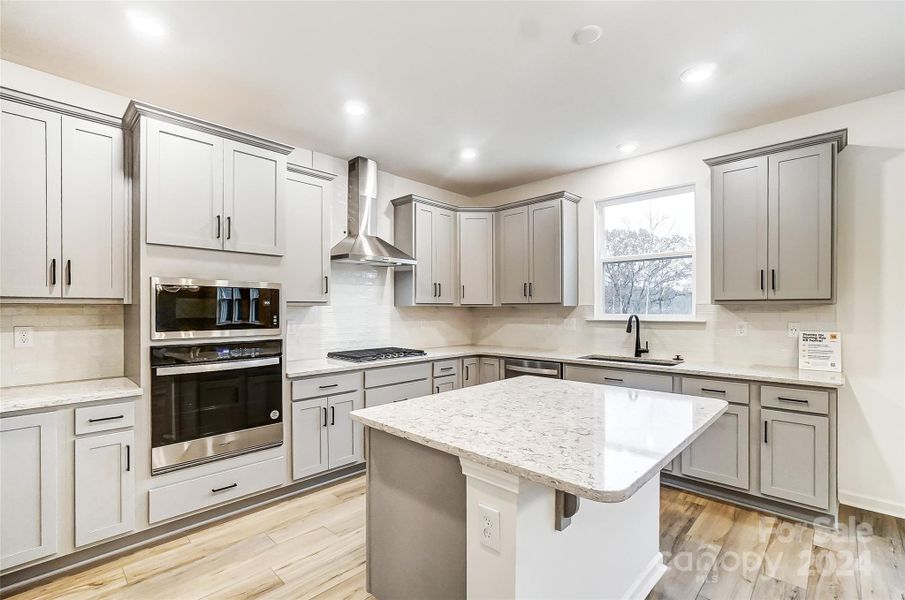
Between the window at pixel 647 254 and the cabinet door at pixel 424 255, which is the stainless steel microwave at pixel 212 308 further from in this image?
the window at pixel 647 254

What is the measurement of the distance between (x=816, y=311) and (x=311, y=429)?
149 inches

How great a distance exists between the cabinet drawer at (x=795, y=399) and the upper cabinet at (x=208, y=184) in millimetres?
3472

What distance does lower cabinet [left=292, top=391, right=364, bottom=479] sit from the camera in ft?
10.2

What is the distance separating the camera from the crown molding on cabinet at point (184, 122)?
96.3 inches

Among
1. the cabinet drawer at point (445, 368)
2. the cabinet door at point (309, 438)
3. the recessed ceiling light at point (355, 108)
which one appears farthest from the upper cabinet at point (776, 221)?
the cabinet door at point (309, 438)

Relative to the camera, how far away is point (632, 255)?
410 cm

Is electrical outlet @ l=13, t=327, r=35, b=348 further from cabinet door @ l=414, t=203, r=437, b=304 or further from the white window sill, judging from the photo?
the white window sill

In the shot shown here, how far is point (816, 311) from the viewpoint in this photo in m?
3.08

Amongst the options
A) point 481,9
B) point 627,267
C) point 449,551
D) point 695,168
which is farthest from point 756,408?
point 481,9

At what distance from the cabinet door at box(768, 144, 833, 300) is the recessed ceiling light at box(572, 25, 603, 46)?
1.74m

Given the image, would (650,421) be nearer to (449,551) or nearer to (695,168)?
(449,551)

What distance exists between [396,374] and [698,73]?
3054 mm

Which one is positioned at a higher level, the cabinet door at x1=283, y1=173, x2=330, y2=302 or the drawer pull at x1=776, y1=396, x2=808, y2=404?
the cabinet door at x1=283, y1=173, x2=330, y2=302

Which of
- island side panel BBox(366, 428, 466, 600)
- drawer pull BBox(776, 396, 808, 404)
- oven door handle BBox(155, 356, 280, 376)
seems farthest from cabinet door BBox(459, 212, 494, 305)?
island side panel BBox(366, 428, 466, 600)
